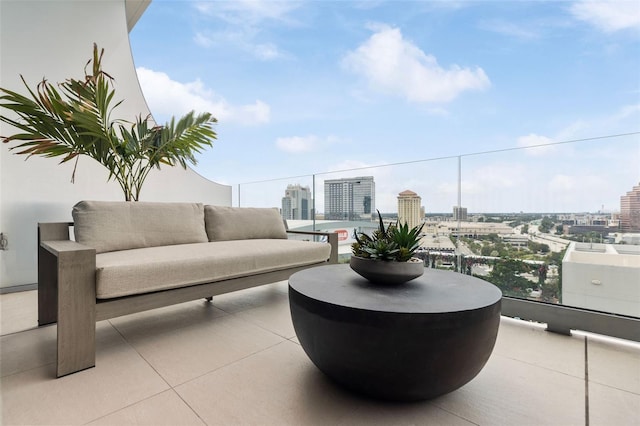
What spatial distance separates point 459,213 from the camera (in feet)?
8.66

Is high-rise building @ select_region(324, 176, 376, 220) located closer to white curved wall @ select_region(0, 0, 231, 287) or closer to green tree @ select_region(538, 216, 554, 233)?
green tree @ select_region(538, 216, 554, 233)

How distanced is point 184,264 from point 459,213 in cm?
225

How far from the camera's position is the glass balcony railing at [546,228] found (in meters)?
1.77

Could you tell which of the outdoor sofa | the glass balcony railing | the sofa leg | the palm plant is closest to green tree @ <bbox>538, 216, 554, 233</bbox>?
the glass balcony railing

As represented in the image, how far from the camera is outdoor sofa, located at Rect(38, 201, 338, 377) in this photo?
1.34 meters

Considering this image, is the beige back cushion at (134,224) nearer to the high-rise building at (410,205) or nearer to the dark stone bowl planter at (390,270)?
the dark stone bowl planter at (390,270)

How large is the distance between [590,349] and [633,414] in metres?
0.61

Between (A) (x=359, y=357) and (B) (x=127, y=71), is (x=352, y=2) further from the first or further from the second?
(A) (x=359, y=357)

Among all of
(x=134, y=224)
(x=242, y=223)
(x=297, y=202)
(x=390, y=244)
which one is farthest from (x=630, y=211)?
(x=297, y=202)

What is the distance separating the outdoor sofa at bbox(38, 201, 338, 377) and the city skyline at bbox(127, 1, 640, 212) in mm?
1102

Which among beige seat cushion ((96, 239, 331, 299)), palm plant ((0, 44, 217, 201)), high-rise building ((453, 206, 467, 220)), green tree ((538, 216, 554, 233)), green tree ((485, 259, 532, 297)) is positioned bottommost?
green tree ((485, 259, 532, 297))

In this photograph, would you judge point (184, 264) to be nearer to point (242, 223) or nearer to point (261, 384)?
point (261, 384)

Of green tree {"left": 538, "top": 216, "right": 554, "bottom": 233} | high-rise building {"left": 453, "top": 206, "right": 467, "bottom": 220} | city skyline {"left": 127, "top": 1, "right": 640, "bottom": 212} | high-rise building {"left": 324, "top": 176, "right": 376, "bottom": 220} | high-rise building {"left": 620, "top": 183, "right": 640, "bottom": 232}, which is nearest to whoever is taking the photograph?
high-rise building {"left": 620, "top": 183, "right": 640, "bottom": 232}

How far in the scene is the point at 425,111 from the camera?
22.8 ft
